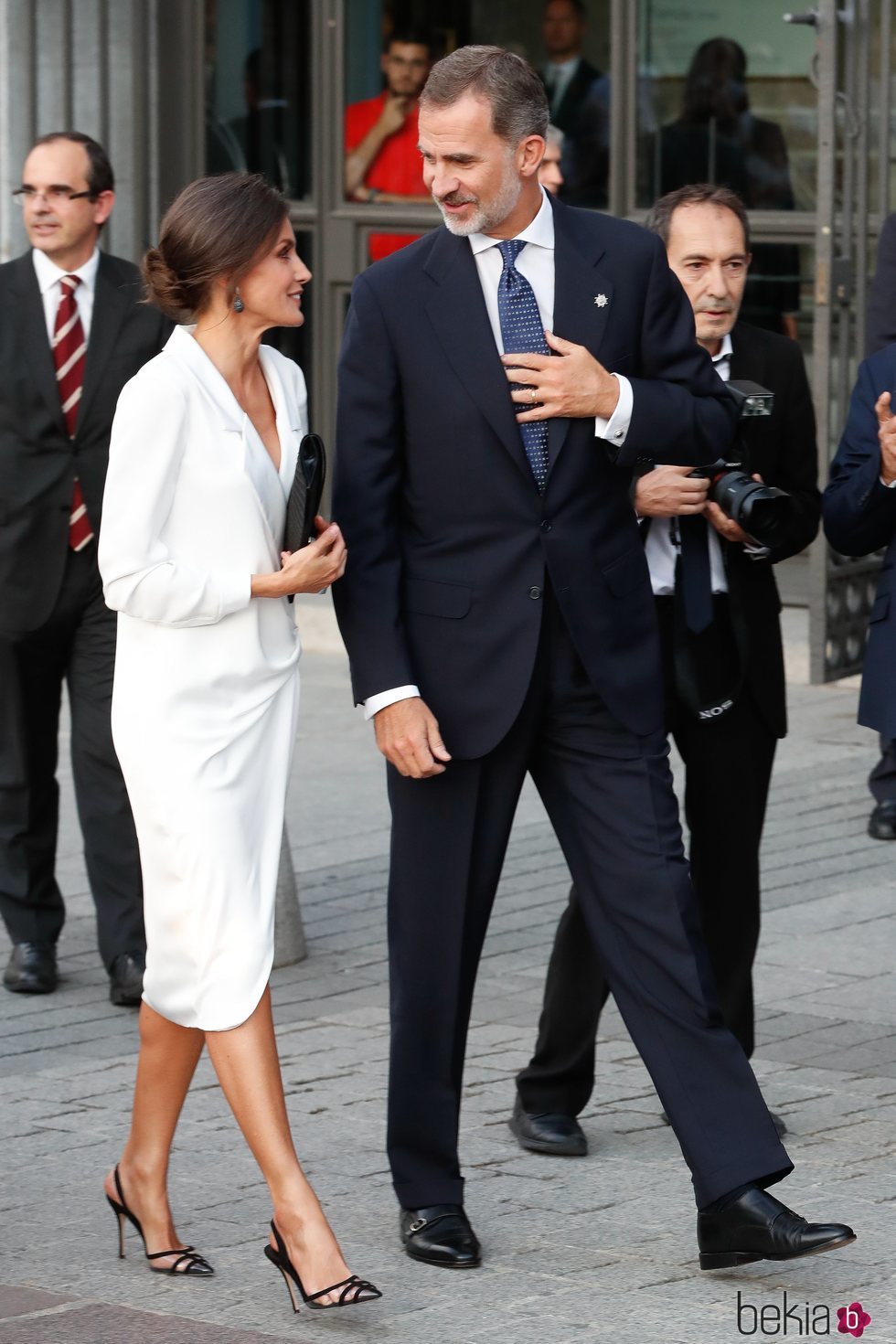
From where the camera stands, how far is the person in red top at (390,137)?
38.0 ft

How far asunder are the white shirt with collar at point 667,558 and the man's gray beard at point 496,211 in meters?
0.85

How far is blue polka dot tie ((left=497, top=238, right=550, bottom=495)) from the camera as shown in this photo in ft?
14.0

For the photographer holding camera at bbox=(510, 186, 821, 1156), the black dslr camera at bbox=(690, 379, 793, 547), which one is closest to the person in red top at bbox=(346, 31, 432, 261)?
the photographer holding camera at bbox=(510, 186, 821, 1156)

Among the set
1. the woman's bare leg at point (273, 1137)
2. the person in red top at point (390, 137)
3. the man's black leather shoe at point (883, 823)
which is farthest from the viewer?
the person in red top at point (390, 137)

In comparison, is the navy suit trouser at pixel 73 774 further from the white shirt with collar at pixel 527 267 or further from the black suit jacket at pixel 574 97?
the black suit jacket at pixel 574 97

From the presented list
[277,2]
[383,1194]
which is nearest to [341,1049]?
[383,1194]

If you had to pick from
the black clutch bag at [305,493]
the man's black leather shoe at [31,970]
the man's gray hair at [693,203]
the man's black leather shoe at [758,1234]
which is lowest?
the man's black leather shoe at [31,970]

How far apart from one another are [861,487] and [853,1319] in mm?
1798

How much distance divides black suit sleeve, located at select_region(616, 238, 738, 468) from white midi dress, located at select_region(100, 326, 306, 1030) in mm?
701

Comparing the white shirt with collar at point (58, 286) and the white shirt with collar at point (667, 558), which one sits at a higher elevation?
the white shirt with collar at point (58, 286)

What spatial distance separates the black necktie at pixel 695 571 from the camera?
15.9 feet

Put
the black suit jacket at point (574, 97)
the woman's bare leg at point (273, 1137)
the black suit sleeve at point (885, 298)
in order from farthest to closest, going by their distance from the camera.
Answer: the black suit jacket at point (574, 97)
the black suit sleeve at point (885, 298)
the woman's bare leg at point (273, 1137)

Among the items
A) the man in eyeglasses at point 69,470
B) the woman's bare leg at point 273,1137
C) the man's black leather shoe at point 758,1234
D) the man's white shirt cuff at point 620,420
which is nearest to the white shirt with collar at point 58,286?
the man in eyeglasses at point 69,470

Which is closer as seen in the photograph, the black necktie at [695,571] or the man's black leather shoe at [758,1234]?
the man's black leather shoe at [758,1234]
